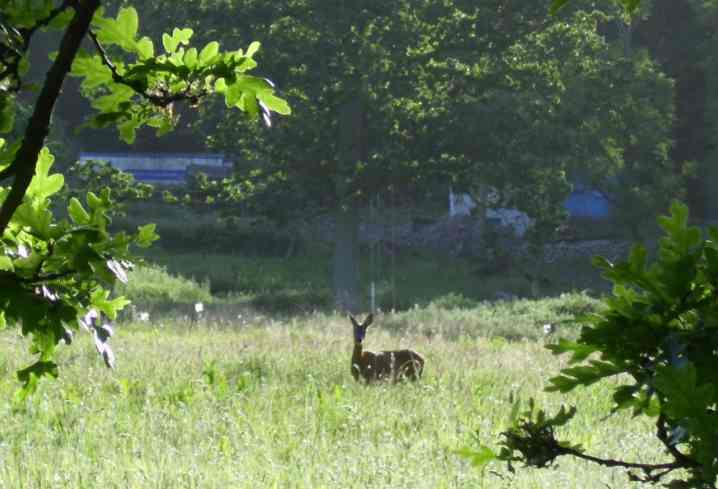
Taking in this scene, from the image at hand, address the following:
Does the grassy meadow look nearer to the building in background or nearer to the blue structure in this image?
the building in background

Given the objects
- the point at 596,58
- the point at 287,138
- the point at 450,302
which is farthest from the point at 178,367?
the point at 596,58

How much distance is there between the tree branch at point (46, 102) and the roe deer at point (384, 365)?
323 inches

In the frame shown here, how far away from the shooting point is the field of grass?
6289mm

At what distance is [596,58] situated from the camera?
35.4 metres

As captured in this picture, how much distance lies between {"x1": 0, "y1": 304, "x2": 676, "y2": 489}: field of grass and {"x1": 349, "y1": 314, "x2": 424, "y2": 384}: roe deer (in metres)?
0.16

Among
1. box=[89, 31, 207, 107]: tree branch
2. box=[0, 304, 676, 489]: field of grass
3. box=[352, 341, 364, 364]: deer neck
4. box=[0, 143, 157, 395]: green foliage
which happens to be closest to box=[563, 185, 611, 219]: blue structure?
box=[0, 304, 676, 489]: field of grass

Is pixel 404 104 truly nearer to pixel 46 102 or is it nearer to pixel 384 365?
pixel 384 365

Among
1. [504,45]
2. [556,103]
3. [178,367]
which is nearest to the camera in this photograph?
[178,367]

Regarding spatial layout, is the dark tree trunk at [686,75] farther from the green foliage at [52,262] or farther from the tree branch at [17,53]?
the tree branch at [17,53]

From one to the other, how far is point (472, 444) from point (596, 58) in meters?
29.5

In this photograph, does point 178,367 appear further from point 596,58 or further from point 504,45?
point 596,58

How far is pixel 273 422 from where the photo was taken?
325 inches

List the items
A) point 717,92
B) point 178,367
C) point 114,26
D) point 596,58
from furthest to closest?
point 717,92 < point 596,58 < point 178,367 < point 114,26

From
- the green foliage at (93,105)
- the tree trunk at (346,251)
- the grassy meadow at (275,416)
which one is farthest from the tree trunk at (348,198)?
the green foliage at (93,105)
